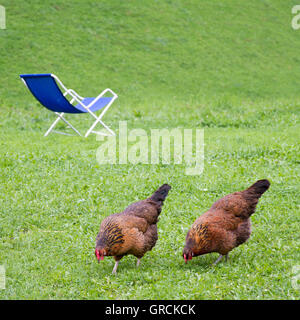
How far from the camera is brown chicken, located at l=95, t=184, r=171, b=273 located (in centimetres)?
409

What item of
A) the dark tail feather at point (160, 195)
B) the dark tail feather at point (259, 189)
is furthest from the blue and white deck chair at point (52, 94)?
the dark tail feather at point (259, 189)

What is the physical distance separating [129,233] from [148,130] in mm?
6121

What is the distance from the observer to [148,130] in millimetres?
10188

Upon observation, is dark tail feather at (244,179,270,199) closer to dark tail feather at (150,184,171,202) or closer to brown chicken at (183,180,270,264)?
brown chicken at (183,180,270,264)

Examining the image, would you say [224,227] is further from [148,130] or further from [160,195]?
[148,130]

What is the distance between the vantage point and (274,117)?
11219mm

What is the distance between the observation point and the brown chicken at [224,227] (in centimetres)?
416

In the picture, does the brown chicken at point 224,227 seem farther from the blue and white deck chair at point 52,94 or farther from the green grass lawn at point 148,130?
the blue and white deck chair at point 52,94

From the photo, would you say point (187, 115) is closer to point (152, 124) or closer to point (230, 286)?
point (152, 124)

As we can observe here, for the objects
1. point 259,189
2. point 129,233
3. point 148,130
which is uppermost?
point 259,189

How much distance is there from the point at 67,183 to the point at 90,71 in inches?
370

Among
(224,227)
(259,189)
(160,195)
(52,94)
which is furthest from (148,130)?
(224,227)

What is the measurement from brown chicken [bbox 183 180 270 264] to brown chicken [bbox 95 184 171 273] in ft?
1.27
